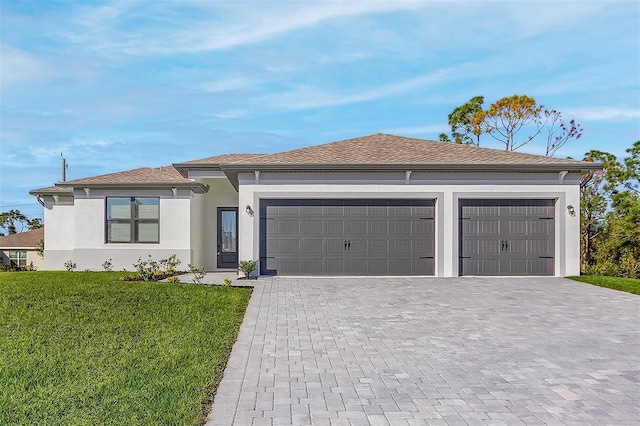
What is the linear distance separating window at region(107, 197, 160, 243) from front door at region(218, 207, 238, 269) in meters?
2.68

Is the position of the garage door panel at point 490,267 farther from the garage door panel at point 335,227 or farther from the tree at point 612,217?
the tree at point 612,217

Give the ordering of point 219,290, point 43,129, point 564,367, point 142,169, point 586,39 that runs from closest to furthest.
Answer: point 564,367 < point 219,290 < point 586,39 < point 142,169 < point 43,129


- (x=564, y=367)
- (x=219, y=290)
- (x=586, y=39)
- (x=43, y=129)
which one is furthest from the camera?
(x=43, y=129)

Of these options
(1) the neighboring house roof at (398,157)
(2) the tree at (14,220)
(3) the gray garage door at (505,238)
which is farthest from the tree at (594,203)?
(2) the tree at (14,220)

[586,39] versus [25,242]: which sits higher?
[586,39]

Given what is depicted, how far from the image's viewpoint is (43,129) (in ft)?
76.8

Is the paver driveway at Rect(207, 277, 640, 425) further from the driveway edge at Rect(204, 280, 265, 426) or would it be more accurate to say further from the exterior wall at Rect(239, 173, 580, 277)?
the exterior wall at Rect(239, 173, 580, 277)

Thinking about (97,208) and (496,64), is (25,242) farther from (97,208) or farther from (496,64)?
(496,64)

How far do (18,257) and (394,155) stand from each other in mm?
21286

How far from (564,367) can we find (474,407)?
77.4 inches

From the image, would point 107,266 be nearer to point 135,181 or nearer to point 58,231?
point 135,181

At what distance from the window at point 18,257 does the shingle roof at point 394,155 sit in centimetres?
1673

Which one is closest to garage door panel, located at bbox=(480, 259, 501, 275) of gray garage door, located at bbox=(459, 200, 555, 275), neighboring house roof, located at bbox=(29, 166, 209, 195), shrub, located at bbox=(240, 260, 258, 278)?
gray garage door, located at bbox=(459, 200, 555, 275)

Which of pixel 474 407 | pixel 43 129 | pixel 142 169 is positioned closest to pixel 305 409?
pixel 474 407
